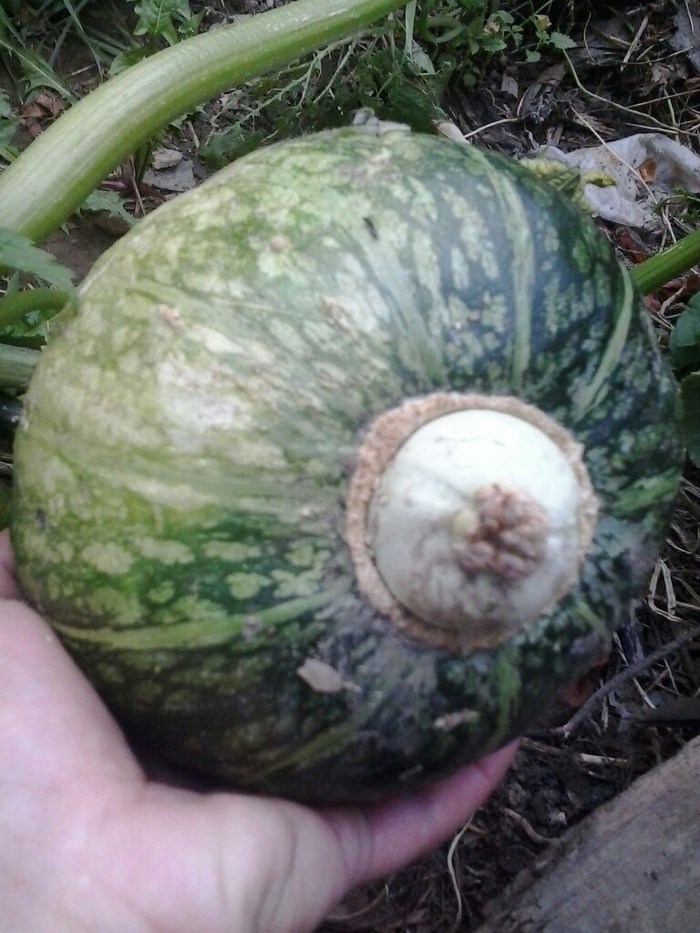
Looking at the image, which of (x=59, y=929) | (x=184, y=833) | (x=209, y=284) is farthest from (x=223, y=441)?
(x=59, y=929)

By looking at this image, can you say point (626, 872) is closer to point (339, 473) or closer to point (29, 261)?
point (339, 473)

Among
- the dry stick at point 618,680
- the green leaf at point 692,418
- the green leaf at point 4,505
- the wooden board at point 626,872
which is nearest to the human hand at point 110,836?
the green leaf at point 4,505

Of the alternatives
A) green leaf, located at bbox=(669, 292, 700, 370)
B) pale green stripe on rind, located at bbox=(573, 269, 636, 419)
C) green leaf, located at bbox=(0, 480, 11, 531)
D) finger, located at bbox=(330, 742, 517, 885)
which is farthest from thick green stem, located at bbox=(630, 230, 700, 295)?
green leaf, located at bbox=(0, 480, 11, 531)

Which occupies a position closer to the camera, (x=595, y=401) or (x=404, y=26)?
(x=595, y=401)

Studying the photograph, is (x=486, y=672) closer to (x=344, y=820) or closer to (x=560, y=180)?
(x=344, y=820)

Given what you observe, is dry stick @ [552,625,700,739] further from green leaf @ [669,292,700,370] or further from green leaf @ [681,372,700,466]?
green leaf @ [669,292,700,370]
